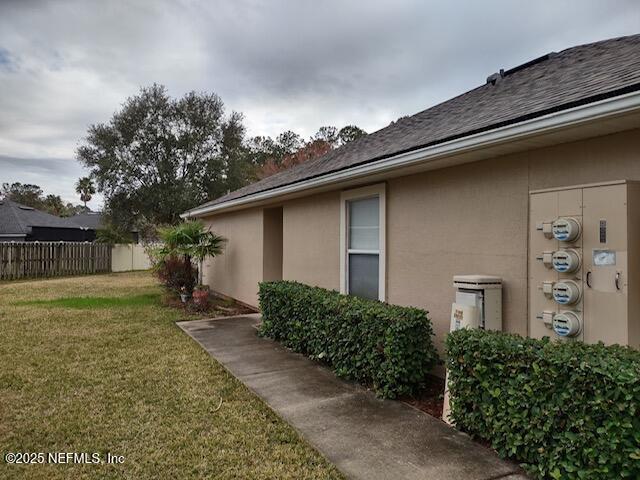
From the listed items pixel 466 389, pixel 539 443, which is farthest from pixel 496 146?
pixel 539 443

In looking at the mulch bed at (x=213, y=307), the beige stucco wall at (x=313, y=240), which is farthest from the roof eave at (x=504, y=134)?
the mulch bed at (x=213, y=307)

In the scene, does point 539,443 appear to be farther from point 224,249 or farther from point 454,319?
point 224,249

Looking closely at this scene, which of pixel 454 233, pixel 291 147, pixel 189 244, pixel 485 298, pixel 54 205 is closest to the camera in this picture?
pixel 485 298

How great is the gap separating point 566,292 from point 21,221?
3090 centimetres

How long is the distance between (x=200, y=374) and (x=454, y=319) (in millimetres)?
3202

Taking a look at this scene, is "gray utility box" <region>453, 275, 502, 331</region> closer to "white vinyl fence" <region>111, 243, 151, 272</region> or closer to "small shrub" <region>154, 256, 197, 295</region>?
"small shrub" <region>154, 256, 197, 295</region>

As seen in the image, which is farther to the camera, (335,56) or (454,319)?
(335,56)

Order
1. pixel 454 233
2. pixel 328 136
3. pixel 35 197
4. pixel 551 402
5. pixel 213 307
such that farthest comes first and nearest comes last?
pixel 35 197, pixel 328 136, pixel 213 307, pixel 454 233, pixel 551 402

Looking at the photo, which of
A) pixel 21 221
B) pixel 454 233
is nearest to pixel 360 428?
pixel 454 233

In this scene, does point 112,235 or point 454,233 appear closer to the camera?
point 454,233

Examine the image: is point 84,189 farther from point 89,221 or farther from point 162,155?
point 162,155

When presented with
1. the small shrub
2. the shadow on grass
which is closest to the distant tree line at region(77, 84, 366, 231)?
the shadow on grass

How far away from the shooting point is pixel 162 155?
77.5ft

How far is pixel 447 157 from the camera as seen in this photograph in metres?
4.42
